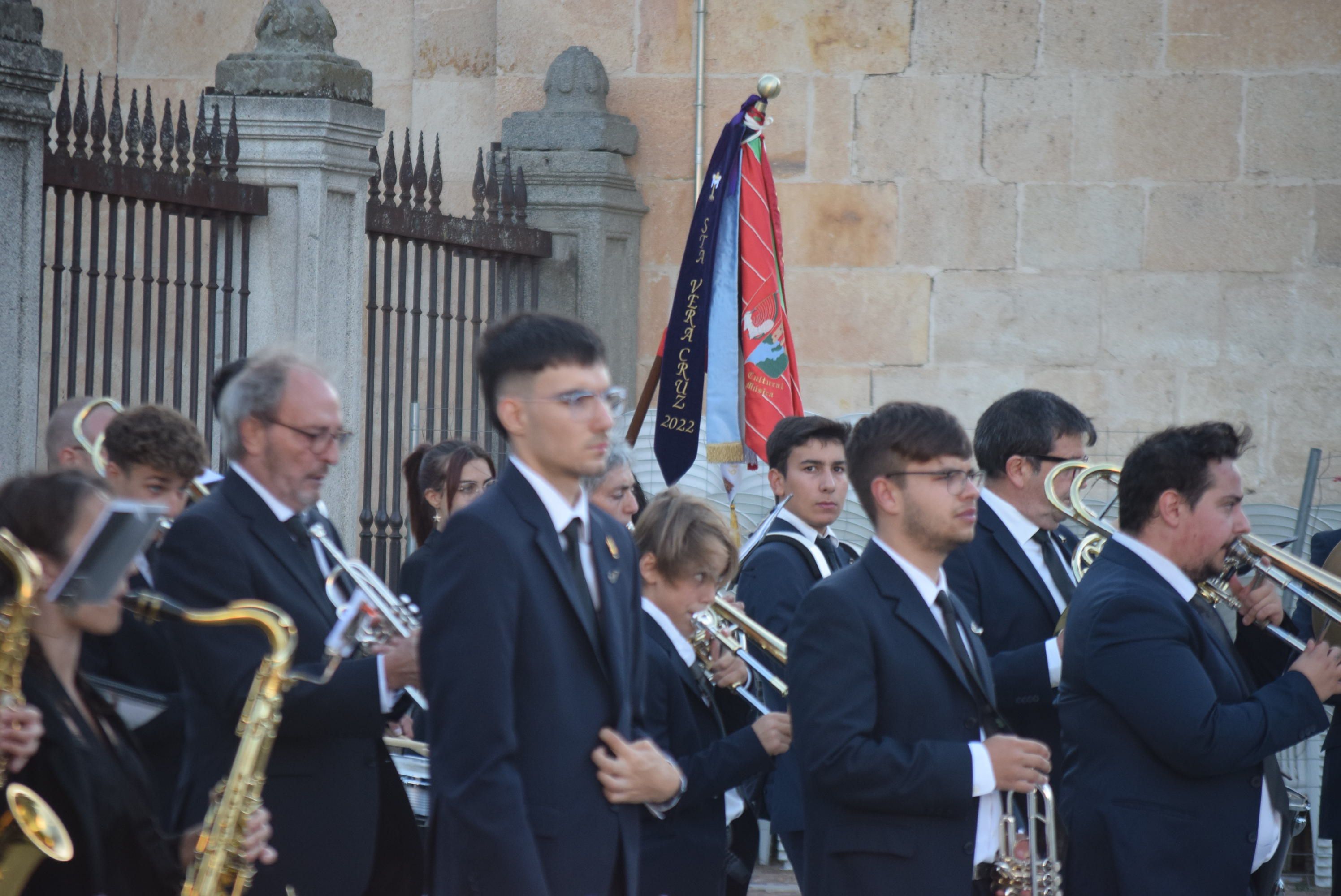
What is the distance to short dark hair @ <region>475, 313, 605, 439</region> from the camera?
3.30 m

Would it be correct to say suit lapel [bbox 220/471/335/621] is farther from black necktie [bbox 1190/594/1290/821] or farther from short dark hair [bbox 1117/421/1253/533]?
black necktie [bbox 1190/594/1290/821]

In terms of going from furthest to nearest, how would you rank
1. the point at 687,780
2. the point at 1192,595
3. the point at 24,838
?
the point at 1192,595
the point at 687,780
the point at 24,838

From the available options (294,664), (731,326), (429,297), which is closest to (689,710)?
(294,664)

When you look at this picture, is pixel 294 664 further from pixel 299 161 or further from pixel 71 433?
pixel 299 161

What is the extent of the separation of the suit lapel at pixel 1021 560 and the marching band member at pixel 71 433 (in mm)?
2556

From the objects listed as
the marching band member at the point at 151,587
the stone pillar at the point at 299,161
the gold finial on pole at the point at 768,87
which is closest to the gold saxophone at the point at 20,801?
the marching band member at the point at 151,587

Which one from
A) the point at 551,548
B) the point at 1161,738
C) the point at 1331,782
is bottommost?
the point at 1331,782

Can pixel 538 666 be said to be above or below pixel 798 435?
below

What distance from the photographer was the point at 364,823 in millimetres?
3684

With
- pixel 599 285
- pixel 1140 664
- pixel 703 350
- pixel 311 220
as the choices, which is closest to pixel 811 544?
pixel 1140 664

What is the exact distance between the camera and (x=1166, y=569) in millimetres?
4047

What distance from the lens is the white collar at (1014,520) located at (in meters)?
5.03

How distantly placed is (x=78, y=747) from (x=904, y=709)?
162cm

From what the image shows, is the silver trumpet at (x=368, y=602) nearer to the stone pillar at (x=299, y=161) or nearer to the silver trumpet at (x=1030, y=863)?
the silver trumpet at (x=1030, y=863)
